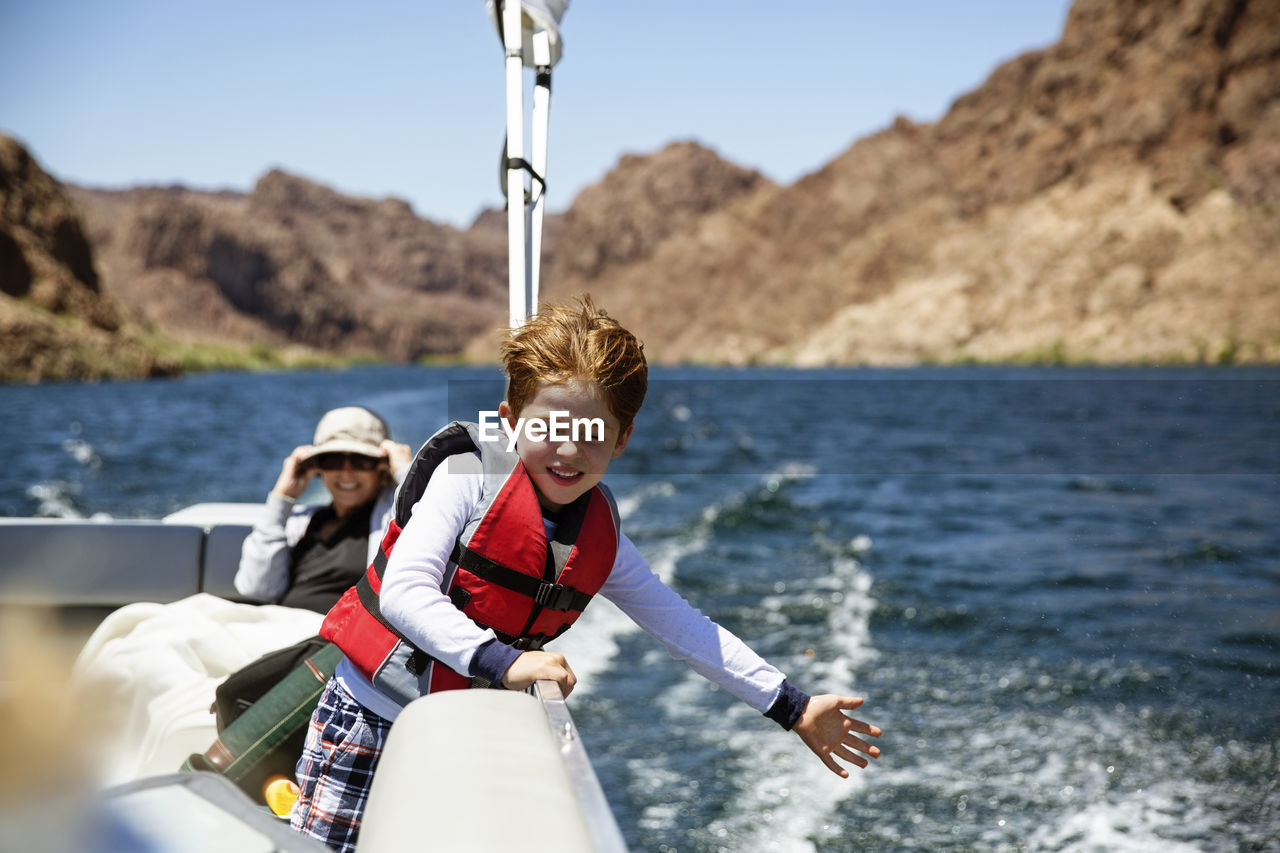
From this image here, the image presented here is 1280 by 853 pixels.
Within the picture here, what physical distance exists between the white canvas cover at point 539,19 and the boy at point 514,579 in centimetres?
165

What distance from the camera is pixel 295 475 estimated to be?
3.32 m

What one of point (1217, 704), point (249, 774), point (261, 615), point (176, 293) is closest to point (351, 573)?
point (261, 615)

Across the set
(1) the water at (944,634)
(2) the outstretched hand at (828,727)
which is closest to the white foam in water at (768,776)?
(1) the water at (944,634)

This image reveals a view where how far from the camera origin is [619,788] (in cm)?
507

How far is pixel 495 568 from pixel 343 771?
1.71ft

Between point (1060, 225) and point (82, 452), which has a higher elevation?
point (1060, 225)

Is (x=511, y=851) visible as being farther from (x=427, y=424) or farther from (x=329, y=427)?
(x=427, y=424)

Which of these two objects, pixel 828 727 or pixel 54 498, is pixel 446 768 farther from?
pixel 54 498

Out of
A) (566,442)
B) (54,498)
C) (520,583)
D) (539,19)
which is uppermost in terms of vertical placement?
(539,19)

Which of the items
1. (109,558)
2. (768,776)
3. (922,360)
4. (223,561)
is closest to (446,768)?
(223,561)

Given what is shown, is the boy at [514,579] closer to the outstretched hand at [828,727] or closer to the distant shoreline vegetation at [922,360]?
the outstretched hand at [828,727]

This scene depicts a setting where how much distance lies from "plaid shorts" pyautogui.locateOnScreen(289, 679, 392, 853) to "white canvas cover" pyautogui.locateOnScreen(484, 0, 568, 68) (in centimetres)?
210

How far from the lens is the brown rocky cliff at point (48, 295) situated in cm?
5684

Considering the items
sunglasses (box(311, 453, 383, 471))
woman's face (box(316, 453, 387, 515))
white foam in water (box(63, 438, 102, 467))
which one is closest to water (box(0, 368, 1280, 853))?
white foam in water (box(63, 438, 102, 467))
